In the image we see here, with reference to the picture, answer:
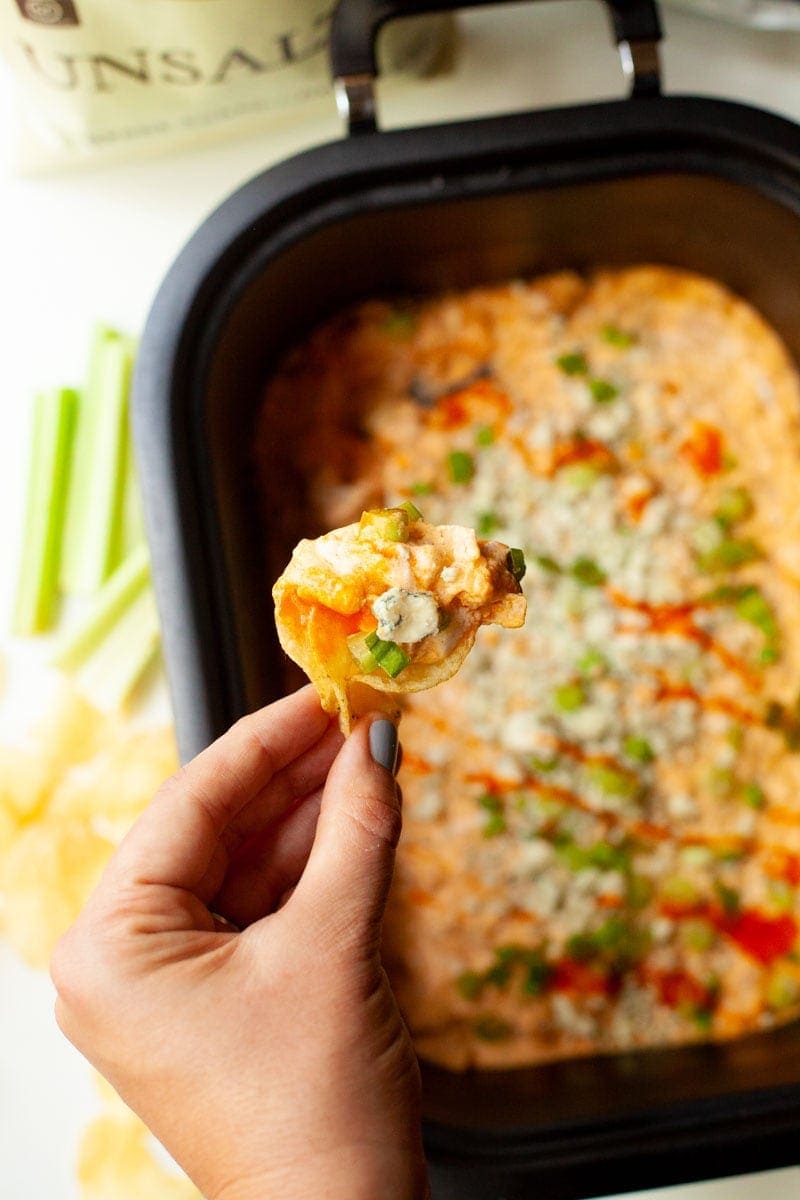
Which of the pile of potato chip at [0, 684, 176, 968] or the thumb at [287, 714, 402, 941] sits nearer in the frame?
the thumb at [287, 714, 402, 941]

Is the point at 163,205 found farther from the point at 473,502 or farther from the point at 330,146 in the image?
the point at 473,502

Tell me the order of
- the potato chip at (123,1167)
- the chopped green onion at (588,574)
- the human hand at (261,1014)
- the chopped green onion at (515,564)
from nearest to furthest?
1. the human hand at (261,1014)
2. the chopped green onion at (515,564)
3. the potato chip at (123,1167)
4. the chopped green onion at (588,574)

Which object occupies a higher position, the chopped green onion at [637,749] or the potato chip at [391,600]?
the potato chip at [391,600]

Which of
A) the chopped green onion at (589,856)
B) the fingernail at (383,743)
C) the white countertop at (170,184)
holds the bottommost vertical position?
the chopped green onion at (589,856)

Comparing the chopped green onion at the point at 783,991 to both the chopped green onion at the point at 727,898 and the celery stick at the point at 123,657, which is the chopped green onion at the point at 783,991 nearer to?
the chopped green onion at the point at 727,898

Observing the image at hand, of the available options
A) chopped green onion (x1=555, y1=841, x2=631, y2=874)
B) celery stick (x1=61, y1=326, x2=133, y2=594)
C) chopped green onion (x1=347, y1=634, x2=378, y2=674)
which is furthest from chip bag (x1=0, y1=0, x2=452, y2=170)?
chopped green onion (x1=555, y1=841, x2=631, y2=874)

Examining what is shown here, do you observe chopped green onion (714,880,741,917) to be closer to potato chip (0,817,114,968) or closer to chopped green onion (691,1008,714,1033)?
chopped green onion (691,1008,714,1033)

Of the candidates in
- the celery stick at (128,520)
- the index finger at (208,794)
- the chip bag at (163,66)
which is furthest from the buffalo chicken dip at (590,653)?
the index finger at (208,794)
